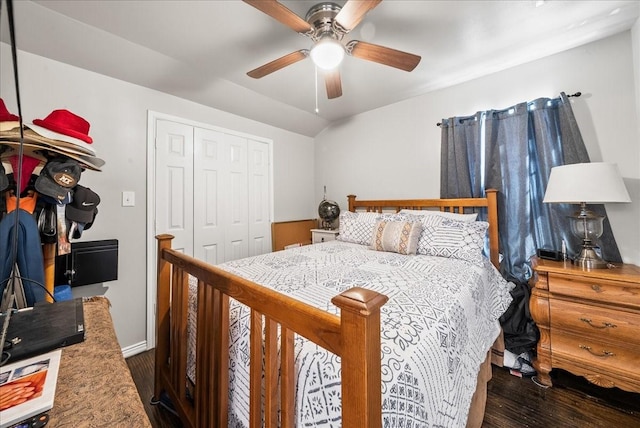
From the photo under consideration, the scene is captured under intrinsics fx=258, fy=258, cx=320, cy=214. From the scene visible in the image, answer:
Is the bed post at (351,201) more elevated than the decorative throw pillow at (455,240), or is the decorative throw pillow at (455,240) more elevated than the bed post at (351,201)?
the bed post at (351,201)

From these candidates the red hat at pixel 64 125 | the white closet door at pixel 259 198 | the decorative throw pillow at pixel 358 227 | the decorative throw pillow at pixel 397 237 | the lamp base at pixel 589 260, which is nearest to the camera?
the red hat at pixel 64 125

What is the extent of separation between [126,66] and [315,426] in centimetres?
264

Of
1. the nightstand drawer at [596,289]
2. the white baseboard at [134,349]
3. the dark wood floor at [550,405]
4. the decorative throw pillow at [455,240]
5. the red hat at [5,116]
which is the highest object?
the red hat at [5,116]

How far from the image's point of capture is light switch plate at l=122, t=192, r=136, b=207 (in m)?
2.13

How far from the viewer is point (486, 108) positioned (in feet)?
7.75

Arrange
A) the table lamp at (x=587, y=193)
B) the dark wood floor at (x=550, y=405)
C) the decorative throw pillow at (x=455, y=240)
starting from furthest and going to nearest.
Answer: the decorative throw pillow at (x=455, y=240), the table lamp at (x=587, y=193), the dark wood floor at (x=550, y=405)

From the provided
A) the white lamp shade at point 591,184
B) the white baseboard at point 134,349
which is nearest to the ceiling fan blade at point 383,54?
the white lamp shade at point 591,184

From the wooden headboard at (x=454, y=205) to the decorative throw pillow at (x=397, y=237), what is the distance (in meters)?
0.58

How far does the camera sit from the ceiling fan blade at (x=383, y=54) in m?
1.54

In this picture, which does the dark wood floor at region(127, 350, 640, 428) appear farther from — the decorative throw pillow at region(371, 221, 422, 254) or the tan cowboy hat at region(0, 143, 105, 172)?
the tan cowboy hat at region(0, 143, 105, 172)

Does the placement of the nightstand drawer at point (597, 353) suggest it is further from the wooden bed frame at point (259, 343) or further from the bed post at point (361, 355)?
the bed post at point (361, 355)

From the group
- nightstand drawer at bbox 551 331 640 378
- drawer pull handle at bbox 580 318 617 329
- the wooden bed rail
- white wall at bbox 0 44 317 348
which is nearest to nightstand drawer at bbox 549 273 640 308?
drawer pull handle at bbox 580 318 617 329

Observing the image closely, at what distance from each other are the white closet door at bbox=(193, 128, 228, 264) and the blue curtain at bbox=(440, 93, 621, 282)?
7.91 feet

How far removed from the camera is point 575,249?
1899mm
